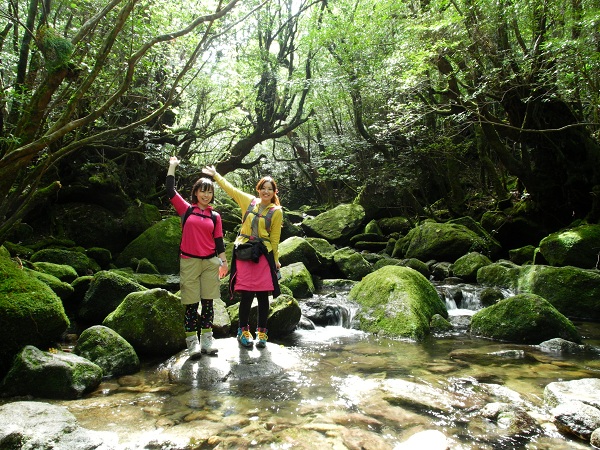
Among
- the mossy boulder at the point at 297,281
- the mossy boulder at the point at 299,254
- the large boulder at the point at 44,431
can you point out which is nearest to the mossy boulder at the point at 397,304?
the mossy boulder at the point at 297,281

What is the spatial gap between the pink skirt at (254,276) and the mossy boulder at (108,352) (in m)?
1.48

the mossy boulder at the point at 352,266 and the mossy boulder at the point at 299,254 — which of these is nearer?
the mossy boulder at the point at 299,254

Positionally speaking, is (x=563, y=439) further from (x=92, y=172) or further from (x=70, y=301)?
(x=92, y=172)

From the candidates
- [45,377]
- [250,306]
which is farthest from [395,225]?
[45,377]

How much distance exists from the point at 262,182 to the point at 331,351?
2751 millimetres

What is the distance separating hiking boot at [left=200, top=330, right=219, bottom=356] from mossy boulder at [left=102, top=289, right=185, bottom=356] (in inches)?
24.4

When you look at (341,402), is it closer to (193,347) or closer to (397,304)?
(193,347)

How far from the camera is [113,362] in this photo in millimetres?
4605

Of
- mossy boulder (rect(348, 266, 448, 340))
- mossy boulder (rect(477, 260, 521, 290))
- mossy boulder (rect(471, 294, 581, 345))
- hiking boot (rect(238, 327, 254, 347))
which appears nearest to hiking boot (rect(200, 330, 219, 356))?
hiking boot (rect(238, 327, 254, 347))

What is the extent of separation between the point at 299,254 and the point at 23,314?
7.59 meters

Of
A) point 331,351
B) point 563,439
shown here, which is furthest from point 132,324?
point 563,439

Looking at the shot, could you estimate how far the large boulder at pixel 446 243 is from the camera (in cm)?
1302

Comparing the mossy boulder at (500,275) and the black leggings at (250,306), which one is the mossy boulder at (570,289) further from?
the black leggings at (250,306)

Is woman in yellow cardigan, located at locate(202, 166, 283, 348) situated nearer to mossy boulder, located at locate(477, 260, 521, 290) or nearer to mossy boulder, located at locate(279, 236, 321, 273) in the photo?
mossy boulder, located at locate(279, 236, 321, 273)
